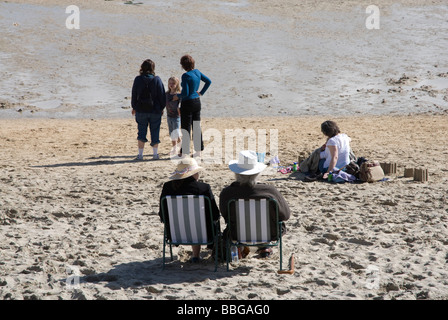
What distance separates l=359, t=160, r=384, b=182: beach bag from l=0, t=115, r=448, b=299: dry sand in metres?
0.17

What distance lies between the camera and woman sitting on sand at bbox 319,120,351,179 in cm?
912

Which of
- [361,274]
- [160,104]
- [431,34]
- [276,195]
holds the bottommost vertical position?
[361,274]

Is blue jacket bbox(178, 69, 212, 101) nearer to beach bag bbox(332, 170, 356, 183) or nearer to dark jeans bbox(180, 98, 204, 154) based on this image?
dark jeans bbox(180, 98, 204, 154)

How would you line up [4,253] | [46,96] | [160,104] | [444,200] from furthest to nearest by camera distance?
[46,96]
[160,104]
[444,200]
[4,253]

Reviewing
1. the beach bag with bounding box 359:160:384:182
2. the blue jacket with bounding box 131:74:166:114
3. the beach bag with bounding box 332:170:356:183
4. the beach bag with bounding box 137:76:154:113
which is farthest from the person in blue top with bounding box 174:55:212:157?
the beach bag with bounding box 359:160:384:182

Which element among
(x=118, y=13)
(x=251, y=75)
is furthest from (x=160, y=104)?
(x=118, y=13)

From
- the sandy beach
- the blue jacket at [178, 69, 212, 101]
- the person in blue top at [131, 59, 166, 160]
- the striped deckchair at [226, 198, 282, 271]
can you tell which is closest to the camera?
the striped deckchair at [226, 198, 282, 271]

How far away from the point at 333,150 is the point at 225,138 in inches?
177

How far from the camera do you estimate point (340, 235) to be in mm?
6832

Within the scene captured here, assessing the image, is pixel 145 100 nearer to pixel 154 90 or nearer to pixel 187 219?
pixel 154 90

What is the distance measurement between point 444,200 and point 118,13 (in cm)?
2138
